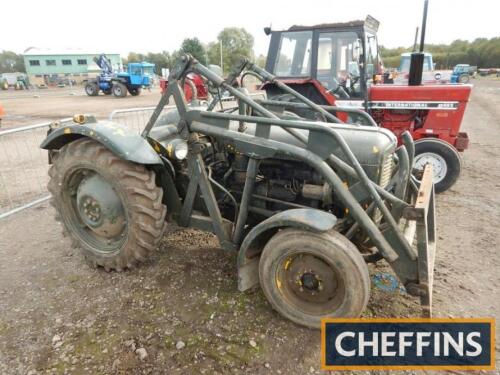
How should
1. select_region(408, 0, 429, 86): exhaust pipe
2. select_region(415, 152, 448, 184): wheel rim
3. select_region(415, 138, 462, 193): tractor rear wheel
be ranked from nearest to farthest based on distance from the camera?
select_region(415, 138, 462, 193): tractor rear wheel < select_region(415, 152, 448, 184): wheel rim < select_region(408, 0, 429, 86): exhaust pipe

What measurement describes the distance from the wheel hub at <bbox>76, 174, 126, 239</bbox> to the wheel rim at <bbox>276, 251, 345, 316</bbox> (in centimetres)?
151

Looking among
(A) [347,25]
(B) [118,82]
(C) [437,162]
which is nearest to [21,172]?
(A) [347,25]

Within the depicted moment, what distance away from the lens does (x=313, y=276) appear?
241 centimetres

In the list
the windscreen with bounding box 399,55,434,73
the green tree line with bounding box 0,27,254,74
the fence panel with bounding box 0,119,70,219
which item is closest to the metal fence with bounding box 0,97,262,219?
the fence panel with bounding box 0,119,70,219

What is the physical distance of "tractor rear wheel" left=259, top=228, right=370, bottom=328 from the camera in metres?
2.23

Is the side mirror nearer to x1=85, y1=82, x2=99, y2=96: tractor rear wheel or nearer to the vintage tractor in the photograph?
the vintage tractor

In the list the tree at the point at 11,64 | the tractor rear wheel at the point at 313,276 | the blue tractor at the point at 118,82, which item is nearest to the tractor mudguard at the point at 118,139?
the tractor rear wheel at the point at 313,276

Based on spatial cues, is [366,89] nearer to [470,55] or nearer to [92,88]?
[92,88]

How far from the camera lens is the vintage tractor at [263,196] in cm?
229

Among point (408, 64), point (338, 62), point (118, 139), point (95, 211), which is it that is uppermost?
point (338, 62)

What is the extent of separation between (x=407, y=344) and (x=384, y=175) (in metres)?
1.27

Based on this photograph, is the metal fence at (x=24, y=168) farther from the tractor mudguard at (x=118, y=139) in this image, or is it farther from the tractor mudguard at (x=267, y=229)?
the tractor mudguard at (x=267, y=229)

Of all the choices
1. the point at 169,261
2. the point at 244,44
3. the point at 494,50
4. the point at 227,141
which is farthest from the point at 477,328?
the point at 244,44

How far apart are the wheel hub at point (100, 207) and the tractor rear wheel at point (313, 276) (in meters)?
1.38
